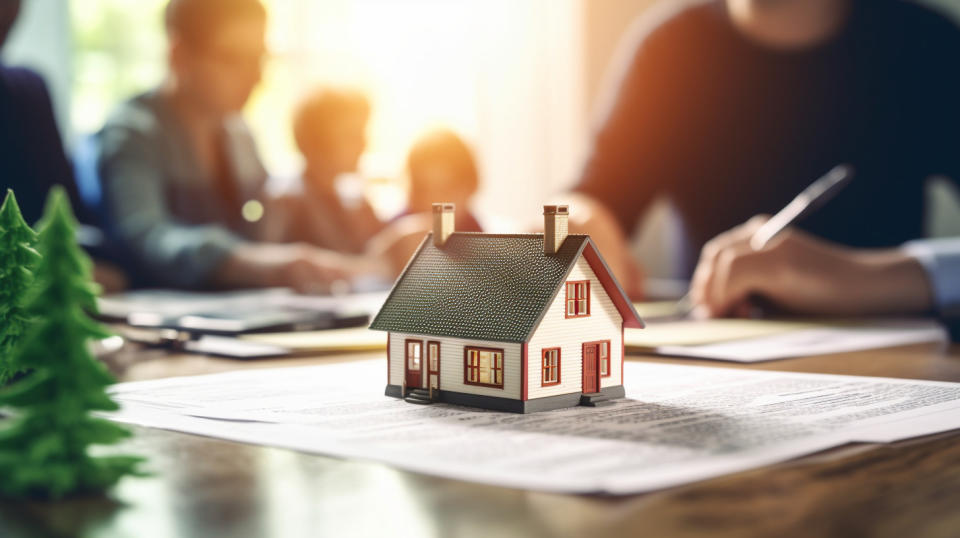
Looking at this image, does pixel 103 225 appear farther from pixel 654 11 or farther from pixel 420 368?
pixel 654 11

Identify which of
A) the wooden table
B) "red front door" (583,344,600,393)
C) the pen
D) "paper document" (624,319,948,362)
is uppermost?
the pen

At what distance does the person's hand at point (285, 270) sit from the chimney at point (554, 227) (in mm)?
1197

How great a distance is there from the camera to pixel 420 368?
0.80m

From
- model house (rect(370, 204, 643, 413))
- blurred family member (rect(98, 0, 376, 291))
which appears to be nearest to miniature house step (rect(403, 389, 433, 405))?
model house (rect(370, 204, 643, 413))

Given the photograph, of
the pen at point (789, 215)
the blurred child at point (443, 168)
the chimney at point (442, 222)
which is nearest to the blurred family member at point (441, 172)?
the blurred child at point (443, 168)

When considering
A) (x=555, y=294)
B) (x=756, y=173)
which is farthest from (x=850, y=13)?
(x=555, y=294)

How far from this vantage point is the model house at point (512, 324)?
2.43 feet

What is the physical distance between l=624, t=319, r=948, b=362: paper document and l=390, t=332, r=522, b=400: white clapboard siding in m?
0.37

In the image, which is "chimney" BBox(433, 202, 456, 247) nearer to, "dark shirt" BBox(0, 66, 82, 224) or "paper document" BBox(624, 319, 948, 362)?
"paper document" BBox(624, 319, 948, 362)

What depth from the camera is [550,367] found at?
75 centimetres

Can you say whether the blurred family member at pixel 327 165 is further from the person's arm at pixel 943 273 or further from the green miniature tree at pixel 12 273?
the green miniature tree at pixel 12 273

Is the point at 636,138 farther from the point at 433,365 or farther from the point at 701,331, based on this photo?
the point at 433,365

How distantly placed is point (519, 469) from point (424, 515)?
0.30ft

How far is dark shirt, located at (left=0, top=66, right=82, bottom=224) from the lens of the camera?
1.96m
